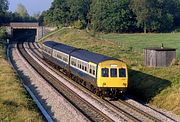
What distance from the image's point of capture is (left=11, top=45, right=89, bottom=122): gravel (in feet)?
78.2

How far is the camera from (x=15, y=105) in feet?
82.7

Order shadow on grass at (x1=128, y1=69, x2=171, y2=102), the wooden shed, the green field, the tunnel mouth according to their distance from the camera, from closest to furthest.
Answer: shadow on grass at (x1=128, y1=69, x2=171, y2=102) → the wooden shed → the green field → the tunnel mouth

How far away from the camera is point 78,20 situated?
12925cm

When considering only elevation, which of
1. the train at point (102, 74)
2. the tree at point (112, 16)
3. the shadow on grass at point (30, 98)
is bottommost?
the shadow on grass at point (30, 98)

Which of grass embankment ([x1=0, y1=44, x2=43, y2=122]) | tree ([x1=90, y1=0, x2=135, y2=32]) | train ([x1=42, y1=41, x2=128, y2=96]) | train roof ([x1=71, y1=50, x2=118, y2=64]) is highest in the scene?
tree ([x1=90, y1=0, x2=135, y2=32])

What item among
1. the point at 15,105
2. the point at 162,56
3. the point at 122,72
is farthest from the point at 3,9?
the point at 15,105

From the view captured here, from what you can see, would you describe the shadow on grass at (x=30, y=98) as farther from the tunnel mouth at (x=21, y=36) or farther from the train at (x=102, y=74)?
the tunnel mouth at (x=21, y=36)

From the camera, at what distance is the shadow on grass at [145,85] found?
30056 millimetres

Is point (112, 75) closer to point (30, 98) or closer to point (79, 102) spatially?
point (79, 102)

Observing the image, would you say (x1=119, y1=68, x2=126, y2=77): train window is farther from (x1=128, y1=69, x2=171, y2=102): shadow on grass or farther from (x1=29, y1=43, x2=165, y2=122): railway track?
(x1=128, y1=69, x2=171, y2=102): shadow on grass

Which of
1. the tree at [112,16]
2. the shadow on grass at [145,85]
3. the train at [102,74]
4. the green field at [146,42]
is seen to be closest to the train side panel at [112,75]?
the train at [102,74]

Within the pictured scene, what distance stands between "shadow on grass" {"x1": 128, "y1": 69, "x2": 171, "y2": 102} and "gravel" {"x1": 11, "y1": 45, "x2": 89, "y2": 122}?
5.78 metres

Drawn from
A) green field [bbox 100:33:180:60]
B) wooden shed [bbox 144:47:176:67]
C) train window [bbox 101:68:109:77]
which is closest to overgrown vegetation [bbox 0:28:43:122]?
train window [bbox 101:68:109:77]

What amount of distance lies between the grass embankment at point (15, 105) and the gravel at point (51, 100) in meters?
1.08
